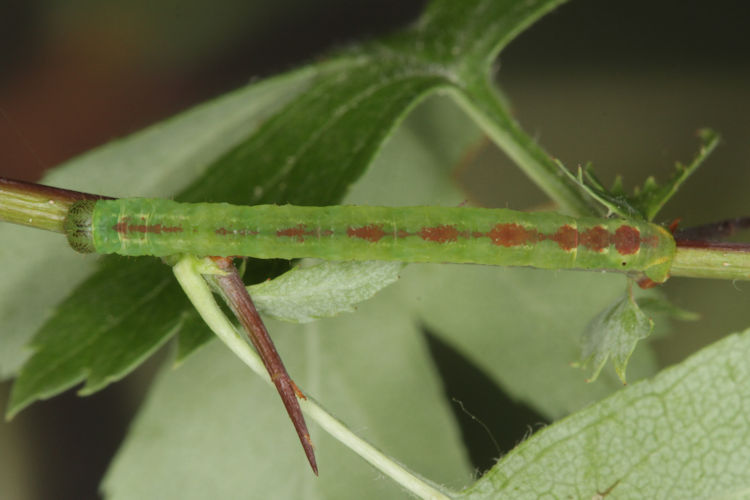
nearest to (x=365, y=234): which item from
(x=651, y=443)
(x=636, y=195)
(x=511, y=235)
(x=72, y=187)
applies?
(x=511, y=235)

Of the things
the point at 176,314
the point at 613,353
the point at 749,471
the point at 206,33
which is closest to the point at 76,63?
the point at 206,33

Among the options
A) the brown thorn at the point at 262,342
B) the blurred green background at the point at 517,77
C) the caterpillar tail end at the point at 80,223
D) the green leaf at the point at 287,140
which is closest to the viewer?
the brown thorn at the point at 262,342

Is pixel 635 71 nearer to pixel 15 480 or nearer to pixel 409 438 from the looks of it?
pixel 409 438

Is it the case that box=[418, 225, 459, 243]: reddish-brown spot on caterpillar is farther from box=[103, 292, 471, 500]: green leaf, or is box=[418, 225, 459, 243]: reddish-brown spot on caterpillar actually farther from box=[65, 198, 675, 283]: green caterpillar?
box=[103, 292, 471, 500]: green leaf

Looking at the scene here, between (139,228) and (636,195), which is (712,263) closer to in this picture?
(636,195)

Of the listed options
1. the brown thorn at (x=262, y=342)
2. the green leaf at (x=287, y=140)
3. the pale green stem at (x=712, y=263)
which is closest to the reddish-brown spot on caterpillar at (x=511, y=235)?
the pale green stem at (x=712, y=263)

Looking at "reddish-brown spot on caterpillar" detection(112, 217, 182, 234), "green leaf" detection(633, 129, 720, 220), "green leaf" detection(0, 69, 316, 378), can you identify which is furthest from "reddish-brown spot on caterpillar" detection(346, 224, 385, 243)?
"green leaf" detection(0, 69, 316, 378)

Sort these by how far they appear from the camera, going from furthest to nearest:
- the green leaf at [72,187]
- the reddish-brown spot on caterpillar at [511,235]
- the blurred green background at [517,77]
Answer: the blurred green background at [517,77] < the green leaf at [72,187] < the reddish-brown spot on caterpillar at [511,235]

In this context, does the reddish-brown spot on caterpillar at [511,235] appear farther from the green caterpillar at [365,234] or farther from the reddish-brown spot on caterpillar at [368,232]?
the reddish-brown spot on caterpillar at [368,232]
